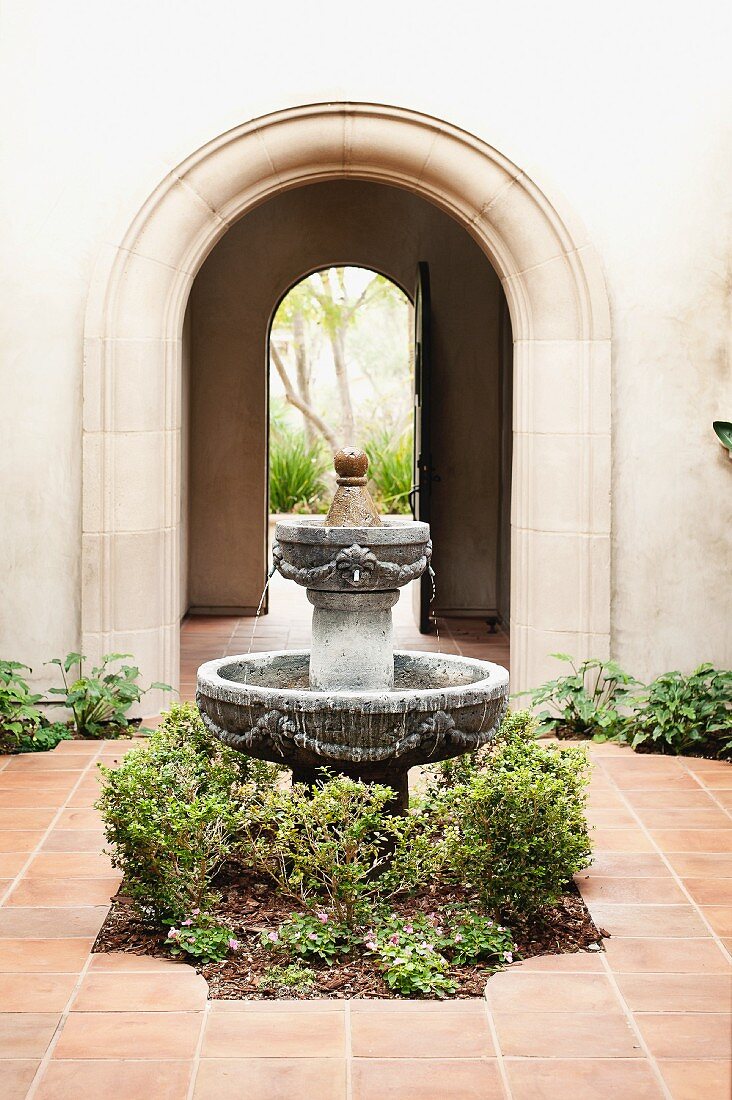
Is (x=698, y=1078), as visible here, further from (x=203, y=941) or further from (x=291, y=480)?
(x=291, y=480)

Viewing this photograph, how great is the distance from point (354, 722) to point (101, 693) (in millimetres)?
3006

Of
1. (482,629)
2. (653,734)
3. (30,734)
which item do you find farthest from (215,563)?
(653,734)

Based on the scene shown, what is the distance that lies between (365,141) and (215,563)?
5275 millimetres

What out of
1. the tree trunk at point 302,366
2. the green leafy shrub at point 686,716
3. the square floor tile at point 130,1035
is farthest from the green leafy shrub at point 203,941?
the tree trunk at point 302,366

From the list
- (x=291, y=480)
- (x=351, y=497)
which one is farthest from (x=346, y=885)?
(x=291, y=480)

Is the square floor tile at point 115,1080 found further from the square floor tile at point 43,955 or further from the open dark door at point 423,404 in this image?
the open dark door at point 423,404

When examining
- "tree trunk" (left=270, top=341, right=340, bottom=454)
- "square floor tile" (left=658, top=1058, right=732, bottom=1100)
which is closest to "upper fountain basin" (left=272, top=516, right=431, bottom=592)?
"square floor tile" (left=658, top=1058, right=732, bottom=1100)

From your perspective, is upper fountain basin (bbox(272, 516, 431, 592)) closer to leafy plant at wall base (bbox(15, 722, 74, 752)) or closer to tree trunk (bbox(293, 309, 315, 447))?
leafy plant at wall base (bbox(15, 722, 74, 752))

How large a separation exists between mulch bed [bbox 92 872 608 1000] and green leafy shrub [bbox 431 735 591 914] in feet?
0.45

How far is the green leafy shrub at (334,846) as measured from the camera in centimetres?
420

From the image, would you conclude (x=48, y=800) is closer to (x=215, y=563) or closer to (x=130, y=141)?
(x=130, y=141)

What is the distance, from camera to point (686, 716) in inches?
271

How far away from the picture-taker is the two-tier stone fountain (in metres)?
4.32

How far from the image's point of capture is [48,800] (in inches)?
233
